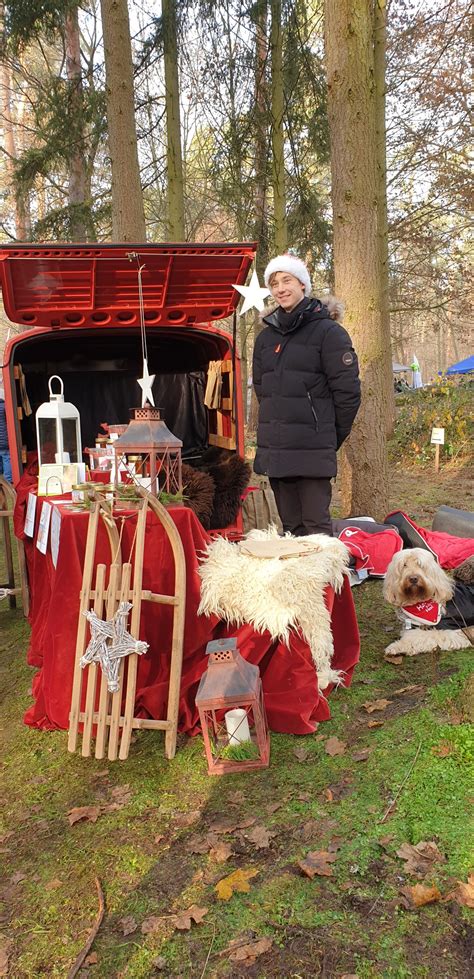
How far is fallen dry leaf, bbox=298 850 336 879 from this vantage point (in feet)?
7.34

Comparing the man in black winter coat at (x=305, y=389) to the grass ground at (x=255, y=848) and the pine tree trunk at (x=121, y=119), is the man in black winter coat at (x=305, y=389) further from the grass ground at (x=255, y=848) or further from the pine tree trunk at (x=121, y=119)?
the pine tree trunk at (x=121, y=119)

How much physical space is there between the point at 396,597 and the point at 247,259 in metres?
2.33

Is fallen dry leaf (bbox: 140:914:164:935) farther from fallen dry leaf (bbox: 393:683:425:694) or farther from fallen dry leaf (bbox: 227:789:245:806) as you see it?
fallen dry leaf (bbox: 393:683:425:694)

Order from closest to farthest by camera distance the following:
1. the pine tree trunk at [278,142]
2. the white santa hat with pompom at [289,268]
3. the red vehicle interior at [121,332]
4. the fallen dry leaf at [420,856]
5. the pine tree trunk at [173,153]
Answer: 1. the fallen dry leaf at [420,856]
2. the white santa hat with pompom at [289,268]
3. the red vehicle interior at [121,332]
4. the pine tree trunk at [173,153]
5. the pine tree trunk at [278,142]

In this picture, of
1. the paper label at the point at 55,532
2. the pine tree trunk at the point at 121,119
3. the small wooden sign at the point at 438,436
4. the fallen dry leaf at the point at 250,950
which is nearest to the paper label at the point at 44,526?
the paper label at the point at 55,532

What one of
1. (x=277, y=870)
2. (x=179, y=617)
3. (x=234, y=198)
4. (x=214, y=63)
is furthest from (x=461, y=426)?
(x=277, y=870)

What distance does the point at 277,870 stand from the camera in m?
2.30

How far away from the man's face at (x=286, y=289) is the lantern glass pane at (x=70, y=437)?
1600 mm

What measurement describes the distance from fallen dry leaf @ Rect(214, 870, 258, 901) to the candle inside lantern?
740mm

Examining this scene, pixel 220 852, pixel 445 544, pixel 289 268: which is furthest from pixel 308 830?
pixel 445 544

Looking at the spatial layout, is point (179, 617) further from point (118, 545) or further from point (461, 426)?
point (461, 426)

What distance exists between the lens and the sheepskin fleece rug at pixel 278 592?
10.4 ft

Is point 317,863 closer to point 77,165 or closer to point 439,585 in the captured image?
point 439,585

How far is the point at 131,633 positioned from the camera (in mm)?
3037
